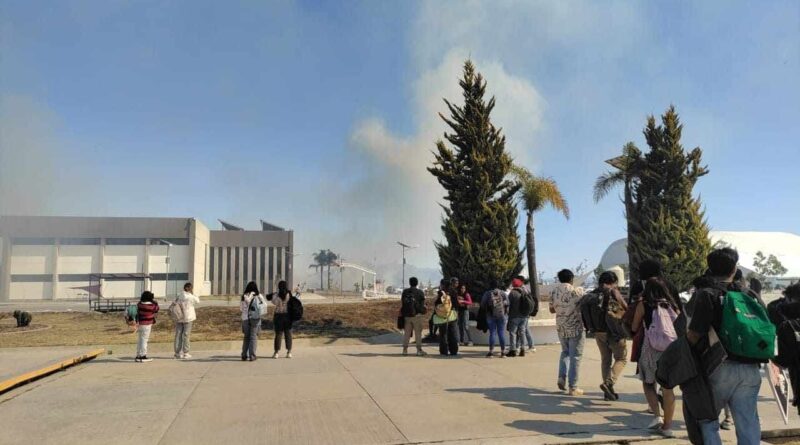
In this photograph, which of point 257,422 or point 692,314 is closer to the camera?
point 692,314

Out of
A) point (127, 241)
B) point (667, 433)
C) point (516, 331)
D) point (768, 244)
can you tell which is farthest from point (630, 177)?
point (768, 244)

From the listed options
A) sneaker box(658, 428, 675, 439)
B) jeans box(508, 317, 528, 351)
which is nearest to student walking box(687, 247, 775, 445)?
sneaker box(658, 428, 675, 439)

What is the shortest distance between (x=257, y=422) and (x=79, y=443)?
65.0 inches

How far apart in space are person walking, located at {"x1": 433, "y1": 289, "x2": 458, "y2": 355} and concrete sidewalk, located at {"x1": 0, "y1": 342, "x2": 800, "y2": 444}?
1191 millimetres

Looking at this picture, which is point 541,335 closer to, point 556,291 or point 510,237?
point 510,237

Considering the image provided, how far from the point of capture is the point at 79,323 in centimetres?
1919

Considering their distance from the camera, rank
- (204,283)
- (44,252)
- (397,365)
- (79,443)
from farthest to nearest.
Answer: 1. (204,283)
2. (44,252)
3. (397,365)
4. (79,443)

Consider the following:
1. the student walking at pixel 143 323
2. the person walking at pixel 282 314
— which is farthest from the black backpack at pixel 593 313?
the student walking at pixel 143 323

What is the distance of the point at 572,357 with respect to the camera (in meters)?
6.77

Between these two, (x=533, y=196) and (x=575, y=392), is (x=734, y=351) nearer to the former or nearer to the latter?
(x=575, y=392)

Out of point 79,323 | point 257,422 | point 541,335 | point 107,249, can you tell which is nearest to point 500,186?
point 541,335

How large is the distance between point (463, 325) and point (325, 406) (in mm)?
6968

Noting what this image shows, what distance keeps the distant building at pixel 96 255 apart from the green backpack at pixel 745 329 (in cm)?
6892

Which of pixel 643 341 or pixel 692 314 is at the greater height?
pixel 692 314
